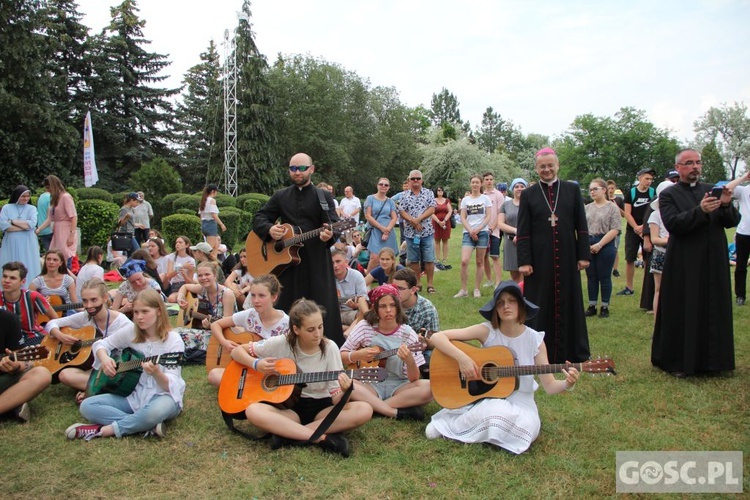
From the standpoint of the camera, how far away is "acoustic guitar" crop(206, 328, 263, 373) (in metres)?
5.22

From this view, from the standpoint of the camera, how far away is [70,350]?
5.48 metres

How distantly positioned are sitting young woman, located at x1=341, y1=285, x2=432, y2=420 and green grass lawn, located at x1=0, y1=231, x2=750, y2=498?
0.55ft

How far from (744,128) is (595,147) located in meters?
14.9

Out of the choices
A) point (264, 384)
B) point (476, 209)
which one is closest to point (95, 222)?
point (476, 209)

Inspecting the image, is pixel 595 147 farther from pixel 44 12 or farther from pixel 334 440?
pixel 334 440

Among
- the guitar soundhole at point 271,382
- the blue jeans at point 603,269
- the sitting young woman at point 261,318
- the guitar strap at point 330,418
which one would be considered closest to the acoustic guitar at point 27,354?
the sitting young woman at point 261,318

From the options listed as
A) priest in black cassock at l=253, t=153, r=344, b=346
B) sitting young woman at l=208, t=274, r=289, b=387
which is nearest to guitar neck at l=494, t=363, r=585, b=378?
sitting young woman at l=208, t=274, r=289, b=387

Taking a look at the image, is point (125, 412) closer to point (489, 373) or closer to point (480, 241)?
point (489, 373)

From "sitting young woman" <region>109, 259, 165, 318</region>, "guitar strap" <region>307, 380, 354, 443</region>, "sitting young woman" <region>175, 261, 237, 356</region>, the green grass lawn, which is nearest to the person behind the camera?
the green grass lawn

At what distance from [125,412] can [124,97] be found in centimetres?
3664

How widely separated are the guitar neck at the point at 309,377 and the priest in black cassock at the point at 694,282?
3258 millimetres

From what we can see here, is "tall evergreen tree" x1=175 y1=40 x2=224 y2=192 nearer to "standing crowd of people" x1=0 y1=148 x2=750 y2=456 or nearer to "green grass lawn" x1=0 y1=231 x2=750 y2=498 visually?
"standing crowd of people" x1=0 y1=148 x2=750 y2=456

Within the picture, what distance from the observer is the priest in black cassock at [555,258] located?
5648 millimetres

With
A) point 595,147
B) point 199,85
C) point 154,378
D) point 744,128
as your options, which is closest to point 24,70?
point 199,85
